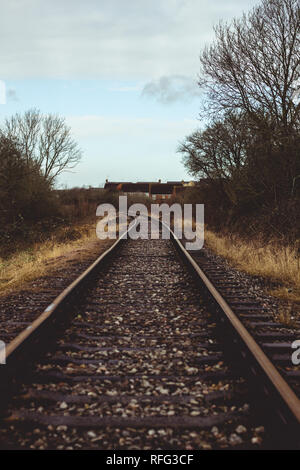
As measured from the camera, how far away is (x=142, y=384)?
2.76 m

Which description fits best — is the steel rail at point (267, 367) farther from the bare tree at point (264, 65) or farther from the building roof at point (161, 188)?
the building roof at point (161, 188)

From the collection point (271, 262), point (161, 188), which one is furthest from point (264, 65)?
point (161, 188)

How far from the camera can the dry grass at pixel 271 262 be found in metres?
5.85

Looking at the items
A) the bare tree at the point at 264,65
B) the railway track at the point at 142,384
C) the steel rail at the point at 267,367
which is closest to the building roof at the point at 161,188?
the bare tree at the point at 264,65

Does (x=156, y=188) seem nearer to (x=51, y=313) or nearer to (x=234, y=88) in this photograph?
(x=234, y=88)

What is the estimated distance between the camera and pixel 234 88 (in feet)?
42.5

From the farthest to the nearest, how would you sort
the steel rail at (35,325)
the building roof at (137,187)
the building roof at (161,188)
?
Answer: 1. the building roof at (137,187)
2. the building roof at (161,188)
3. the steel rail at (35,325)

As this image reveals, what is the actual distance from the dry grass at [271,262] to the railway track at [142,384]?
160cm

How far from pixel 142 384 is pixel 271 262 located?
520 cm

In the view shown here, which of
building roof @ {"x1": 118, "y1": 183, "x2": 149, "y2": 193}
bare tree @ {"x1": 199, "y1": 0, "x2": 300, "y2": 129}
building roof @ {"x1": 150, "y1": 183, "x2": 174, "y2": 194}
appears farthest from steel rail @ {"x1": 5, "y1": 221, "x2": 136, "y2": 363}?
building roof @ {"x1": 118, "y1": 183, "x2": 149, "y2": 193}

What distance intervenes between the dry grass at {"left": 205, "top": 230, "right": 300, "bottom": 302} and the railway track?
5.24 feet

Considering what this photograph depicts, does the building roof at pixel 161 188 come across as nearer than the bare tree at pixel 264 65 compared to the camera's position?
No

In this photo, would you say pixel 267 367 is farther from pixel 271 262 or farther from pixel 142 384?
pixel 271 262

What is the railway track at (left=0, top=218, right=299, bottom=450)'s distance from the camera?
7.07ft
